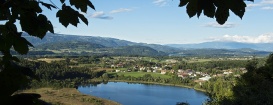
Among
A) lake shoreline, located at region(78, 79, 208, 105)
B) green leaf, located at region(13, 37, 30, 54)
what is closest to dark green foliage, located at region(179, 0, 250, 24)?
green leaf, located at region(13, 37, 30, 54)

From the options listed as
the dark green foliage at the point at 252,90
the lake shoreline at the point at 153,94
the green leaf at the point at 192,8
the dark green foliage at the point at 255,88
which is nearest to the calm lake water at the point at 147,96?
the lake shoreline at the point at 153,94

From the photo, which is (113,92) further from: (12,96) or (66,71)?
(12,96)

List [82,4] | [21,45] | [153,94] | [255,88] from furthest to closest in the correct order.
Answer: [153,94] → [255,88] → [82,4] → [21,45]

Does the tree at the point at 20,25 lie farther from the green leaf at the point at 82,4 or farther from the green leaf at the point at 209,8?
the green leaf at the point at 209,8

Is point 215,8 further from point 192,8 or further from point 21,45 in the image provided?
point 21,45

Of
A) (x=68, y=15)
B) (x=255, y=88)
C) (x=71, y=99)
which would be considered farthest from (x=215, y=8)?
(x=71, y=99)
